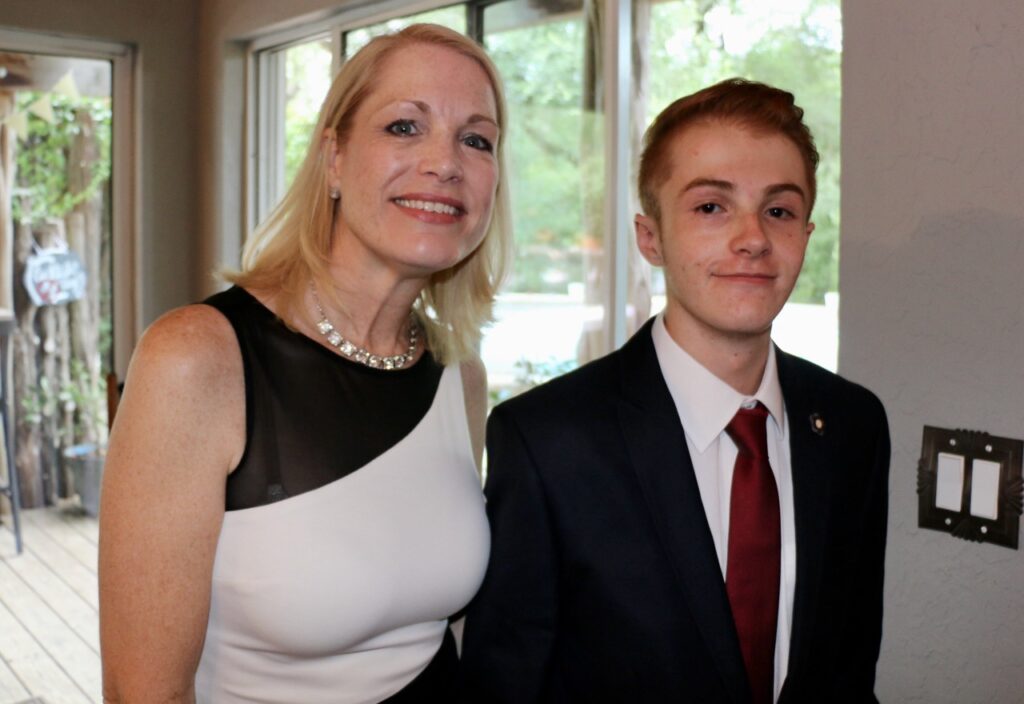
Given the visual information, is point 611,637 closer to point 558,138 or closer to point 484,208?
point 484,208

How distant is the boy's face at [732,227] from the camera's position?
117 centimetres

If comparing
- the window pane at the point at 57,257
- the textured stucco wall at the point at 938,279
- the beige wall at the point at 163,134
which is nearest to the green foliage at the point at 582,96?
the textured stucco wall at the point at 938,279

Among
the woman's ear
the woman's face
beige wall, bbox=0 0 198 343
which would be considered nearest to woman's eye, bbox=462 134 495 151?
the woman's face

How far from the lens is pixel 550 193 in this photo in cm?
289

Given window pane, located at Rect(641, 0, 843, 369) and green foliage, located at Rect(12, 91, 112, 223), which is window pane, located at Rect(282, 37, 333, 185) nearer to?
green foliage, located at Rect(12, 91, 112, 223)

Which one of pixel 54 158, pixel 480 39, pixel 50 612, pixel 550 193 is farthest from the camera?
pixel 54 158

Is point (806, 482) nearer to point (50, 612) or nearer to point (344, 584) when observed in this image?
point (344, 584)

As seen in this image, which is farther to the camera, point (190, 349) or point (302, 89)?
point (302, 89)

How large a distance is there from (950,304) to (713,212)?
57 cm

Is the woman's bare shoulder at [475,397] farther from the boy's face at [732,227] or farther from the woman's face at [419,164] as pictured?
the boy's face at [732,227]

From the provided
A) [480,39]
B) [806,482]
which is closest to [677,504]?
[806,482]

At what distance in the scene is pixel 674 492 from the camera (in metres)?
1.20

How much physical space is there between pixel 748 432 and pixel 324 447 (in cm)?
56

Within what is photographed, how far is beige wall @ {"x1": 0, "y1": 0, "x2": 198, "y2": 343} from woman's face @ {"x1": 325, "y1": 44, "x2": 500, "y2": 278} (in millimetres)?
3170
